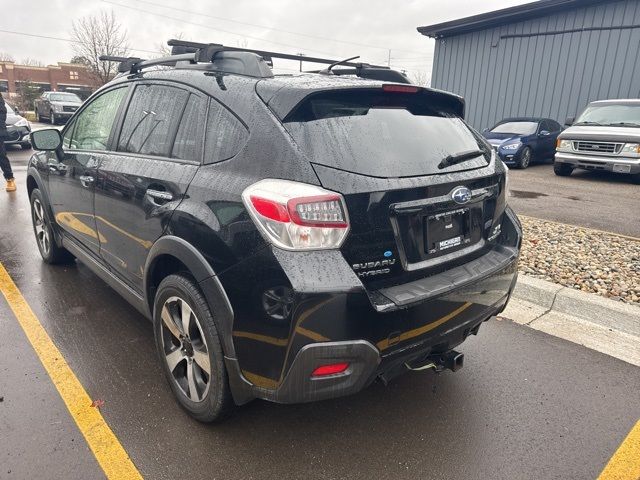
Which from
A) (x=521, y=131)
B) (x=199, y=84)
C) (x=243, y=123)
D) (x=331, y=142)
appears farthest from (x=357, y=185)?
(x=521, y=131)

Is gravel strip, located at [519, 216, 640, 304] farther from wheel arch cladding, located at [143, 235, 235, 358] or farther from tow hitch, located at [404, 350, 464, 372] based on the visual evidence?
wheel arch cladding, located at [143, 235, 235, 358]

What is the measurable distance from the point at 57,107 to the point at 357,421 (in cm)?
2849

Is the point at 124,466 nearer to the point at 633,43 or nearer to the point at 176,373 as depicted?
the point at 176,373

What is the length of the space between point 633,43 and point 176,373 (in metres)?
17.1

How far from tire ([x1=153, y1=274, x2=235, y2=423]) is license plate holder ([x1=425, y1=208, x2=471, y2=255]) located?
1087mm

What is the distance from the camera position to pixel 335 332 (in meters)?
1.84

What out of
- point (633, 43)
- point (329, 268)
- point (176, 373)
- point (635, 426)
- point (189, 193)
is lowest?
point (635, 426)

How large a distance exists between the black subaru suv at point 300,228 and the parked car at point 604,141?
9322 mm

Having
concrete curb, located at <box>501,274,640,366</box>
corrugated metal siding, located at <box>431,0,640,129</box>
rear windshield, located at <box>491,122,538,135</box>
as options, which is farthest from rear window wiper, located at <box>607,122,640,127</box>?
concrete curb, located at <box>501,274,640,366</box>

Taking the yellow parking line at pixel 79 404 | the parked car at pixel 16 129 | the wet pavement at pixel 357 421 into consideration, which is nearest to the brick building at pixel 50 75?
the parked car at pixel 16 129

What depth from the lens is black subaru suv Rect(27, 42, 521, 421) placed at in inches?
73.5

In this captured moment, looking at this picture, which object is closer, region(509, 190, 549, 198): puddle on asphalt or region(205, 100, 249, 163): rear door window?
region(205, 100, 249, 163): rear door window

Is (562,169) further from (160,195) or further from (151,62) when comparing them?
(160,195)

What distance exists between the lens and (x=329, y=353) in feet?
6.06
